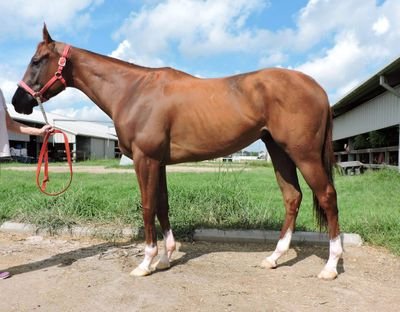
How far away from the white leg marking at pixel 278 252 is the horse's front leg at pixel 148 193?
1.12m

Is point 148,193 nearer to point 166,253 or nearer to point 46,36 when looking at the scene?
point 166,253

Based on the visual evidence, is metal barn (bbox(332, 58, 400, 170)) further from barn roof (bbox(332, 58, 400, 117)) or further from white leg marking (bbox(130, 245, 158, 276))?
white leg marking (bbox(130, 245, 158, 276))

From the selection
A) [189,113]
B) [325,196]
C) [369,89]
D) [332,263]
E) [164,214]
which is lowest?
[332,263]

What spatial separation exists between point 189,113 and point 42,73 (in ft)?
5.07

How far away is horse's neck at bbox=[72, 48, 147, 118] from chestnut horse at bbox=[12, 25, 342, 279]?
10mm

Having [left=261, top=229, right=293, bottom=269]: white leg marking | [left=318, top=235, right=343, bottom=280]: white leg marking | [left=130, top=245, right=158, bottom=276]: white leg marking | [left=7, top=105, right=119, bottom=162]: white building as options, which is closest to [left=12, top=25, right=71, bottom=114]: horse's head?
[left=130, top=245, right=158, bottom=276]: white leg marking

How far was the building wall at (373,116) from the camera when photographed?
11822 mm

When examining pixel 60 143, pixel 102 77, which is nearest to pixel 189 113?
pixel 102 77

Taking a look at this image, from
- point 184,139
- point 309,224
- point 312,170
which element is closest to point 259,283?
point 312,170

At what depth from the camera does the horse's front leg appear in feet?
12.6

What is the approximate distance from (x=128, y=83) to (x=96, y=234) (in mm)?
2191

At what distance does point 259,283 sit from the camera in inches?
144

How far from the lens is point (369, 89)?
46.9ft

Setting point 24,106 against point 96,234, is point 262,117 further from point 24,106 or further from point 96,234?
point 96,234
